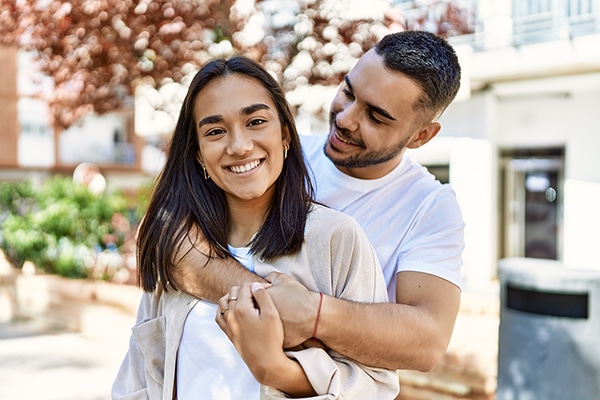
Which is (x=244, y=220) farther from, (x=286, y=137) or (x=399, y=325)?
(x=399, y=325)

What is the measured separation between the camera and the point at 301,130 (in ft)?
34.7

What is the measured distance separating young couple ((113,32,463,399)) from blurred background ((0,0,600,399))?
7.65 ft

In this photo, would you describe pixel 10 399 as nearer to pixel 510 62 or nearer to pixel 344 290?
pixel 344 290

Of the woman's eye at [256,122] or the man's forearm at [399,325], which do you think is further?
the woman's eye at [256,122]

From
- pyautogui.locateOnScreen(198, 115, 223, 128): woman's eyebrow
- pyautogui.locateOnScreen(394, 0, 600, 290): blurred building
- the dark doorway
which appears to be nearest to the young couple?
pyautogui.locateOnScreen(198, 115, 223, 128): woman's eyebrow

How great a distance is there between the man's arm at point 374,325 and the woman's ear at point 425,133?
24.9 inches

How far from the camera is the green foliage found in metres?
9.45

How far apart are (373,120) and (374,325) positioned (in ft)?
2.57

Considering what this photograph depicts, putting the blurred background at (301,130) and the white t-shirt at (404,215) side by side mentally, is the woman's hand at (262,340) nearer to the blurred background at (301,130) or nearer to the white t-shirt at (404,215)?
the white t-shirt at (404,215)

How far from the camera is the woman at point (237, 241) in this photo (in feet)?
5.66

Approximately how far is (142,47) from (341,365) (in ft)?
18.1

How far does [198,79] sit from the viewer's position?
1879mm

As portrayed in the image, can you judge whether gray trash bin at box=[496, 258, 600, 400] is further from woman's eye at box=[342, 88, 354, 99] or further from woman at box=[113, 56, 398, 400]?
woman at box=[113, 56, 398, 400]

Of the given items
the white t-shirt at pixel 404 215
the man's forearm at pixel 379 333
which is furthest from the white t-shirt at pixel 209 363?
the white t-shirt at pixel 404 215
